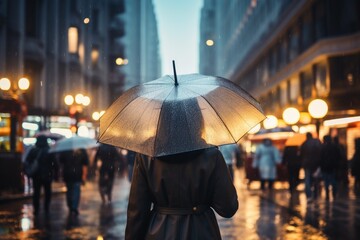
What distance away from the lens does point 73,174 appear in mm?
13750

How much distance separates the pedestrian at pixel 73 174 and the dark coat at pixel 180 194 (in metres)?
9.75

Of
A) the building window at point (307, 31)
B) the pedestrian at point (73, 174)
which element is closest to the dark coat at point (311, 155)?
the pedestrian at point (73, 174)

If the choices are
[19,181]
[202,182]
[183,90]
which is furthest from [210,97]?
[19,181]

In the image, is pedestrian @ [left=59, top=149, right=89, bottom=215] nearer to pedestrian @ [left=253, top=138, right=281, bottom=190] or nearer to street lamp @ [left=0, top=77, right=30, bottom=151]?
street lamp @ [left=0, top=77, right=30, bottom=151]

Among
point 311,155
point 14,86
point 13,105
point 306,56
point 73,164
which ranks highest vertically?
point 306,56

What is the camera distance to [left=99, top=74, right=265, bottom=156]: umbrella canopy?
419cm

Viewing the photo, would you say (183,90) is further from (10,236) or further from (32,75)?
(32,75)

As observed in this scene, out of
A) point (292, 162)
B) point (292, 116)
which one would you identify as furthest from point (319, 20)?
point (292, 162)

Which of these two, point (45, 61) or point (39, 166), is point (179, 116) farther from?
point (45, 61)

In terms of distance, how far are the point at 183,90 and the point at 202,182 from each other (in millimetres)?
853

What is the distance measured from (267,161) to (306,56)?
1588 cm

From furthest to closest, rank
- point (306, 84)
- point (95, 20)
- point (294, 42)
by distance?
point (95, 20) < point (294, 42) < point (306, 84)

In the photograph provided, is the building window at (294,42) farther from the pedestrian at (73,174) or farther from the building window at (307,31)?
the pedestrian at (73,174)

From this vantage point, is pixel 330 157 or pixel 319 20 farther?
pixel 319 20
